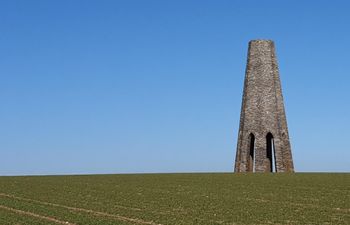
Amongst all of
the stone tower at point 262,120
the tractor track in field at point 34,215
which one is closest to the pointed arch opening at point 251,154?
the stone tower at point 262,120

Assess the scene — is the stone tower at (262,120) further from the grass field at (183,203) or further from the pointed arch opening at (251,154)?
the grass field at (183,203)

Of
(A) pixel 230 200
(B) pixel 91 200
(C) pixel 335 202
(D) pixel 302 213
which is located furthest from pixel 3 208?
(C) pixel 335 202

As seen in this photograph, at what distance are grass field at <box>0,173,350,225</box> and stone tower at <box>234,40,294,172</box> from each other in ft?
37.0

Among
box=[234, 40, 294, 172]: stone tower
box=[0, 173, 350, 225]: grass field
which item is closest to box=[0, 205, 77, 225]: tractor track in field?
box=[0, 173, 350, 225]: grass field

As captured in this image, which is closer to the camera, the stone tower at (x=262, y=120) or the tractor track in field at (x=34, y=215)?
the tractor track in field at (x=34, y=215)

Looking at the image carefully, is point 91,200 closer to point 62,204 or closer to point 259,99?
point 62,204

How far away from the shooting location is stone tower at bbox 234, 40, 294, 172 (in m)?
48.5

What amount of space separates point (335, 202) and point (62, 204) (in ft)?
35.6

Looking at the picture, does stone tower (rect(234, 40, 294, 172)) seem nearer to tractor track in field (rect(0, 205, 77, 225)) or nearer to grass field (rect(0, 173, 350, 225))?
grass field (rect(0, 173, 350, 225))

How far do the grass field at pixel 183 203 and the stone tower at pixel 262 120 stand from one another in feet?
37.0

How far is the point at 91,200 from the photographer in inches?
1038

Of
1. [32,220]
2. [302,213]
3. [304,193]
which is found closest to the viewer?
[32,220]

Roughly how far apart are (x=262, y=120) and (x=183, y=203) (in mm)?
24879

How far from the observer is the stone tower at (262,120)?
48.5m
